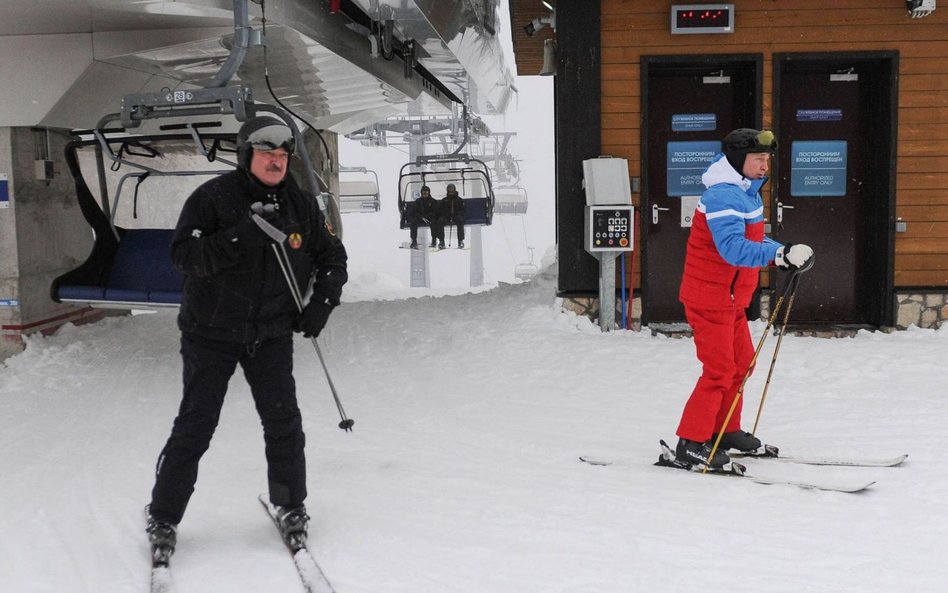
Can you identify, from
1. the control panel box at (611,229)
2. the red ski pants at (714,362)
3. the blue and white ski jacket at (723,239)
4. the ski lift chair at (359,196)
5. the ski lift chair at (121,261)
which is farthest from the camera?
the ski lift chair at (359,196)

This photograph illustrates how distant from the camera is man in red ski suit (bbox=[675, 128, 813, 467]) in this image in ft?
12.6

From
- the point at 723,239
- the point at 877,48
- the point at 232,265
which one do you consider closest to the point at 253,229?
the point at 232,265

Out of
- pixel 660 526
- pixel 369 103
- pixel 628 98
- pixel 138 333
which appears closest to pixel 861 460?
pixel 660 526

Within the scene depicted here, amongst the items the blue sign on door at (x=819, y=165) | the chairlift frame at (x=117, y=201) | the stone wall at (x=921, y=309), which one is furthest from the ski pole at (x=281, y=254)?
the stone wall at (x=921, y=309)

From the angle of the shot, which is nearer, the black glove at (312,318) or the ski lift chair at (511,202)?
the black glove at (312,318)

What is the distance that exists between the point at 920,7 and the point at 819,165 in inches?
59.3

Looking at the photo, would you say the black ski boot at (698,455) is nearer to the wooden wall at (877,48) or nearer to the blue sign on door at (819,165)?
the wooden wall at (877,48)

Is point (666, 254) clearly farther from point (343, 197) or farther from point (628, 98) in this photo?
point (343, 197)

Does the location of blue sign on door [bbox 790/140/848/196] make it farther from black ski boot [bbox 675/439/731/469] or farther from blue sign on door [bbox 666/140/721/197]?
black ski boot [bbox 675/439/731/469]

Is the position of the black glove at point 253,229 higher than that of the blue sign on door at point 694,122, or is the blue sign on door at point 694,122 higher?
the blue sign on door at point 694,122

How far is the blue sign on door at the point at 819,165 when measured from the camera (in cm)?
795

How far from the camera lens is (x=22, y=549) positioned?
10.9ft

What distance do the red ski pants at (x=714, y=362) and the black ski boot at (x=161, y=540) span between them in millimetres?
2273

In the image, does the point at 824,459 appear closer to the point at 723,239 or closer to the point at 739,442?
the point at 739,442
